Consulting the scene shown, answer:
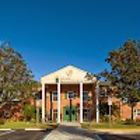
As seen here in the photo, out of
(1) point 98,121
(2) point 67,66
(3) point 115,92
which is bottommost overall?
(1) point 98,121

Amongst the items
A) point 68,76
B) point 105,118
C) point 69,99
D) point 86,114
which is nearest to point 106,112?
point 105,118

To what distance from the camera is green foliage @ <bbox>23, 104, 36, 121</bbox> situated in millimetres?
47844

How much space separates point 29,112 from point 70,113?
610 cm

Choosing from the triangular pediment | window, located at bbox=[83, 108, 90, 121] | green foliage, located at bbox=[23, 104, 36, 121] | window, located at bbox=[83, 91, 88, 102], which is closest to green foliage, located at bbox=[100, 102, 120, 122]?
window, located at bbox=[83, 108, 90, 121]

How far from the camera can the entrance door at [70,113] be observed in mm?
49719

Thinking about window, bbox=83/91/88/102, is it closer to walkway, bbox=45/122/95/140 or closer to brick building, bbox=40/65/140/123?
brick building, bbox=40/65/140/123

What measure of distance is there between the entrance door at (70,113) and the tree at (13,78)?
22.8 feet

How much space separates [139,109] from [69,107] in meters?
10.3

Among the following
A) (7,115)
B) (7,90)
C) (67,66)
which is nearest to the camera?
(7,90)

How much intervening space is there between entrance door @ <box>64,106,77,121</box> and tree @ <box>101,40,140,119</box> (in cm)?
972

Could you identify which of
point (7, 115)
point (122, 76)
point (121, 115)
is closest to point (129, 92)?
point (122, 76)

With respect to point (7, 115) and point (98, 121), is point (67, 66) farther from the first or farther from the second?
point (7, 115)

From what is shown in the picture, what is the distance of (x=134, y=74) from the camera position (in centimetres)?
4012

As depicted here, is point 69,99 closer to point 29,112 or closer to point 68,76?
point 68,76
